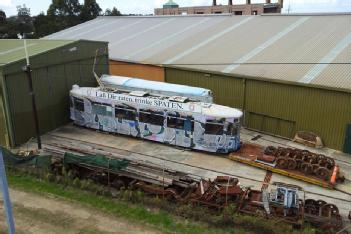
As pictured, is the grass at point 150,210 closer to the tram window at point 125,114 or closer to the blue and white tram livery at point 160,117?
the blue and white tram livery at point 160,117

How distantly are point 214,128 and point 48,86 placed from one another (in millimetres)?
12294

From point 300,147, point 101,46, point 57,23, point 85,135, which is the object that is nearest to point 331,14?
point 300,147

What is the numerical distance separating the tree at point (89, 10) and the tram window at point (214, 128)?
237ft

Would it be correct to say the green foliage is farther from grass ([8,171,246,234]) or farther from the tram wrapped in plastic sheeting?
grass ([8,171,246,234])

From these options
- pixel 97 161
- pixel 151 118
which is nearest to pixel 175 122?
pixel 151 118

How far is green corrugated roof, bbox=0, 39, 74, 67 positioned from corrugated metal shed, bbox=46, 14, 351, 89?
864 centimetres

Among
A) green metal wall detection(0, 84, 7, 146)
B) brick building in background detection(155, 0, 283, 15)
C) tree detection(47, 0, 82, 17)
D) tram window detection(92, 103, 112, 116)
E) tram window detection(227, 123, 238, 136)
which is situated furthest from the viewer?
tree detection(47, 0, 82, 17)

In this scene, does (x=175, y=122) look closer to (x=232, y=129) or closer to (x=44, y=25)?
(x=232, y=129)

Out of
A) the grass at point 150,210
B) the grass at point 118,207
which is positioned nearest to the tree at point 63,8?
the grass at point 118,207

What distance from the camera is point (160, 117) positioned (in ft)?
77.8

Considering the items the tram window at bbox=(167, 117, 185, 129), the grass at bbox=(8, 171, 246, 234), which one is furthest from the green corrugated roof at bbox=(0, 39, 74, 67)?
the tram window at bbox=(167, 117, 185, 129)

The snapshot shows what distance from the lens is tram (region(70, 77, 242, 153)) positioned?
22219mm

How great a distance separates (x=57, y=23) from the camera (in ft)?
270

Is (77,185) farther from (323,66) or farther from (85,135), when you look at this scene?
(323,66)
